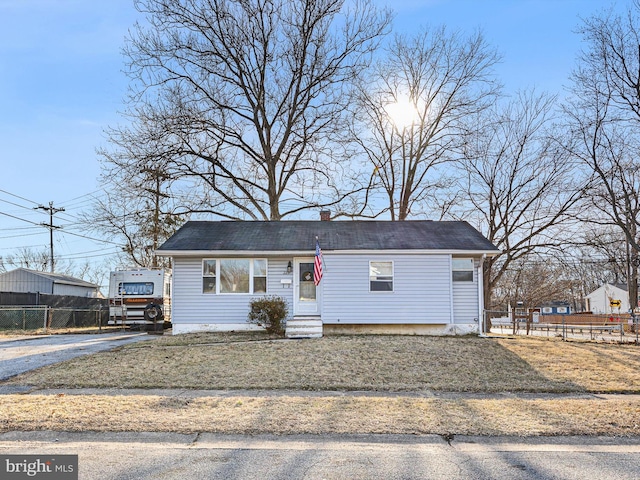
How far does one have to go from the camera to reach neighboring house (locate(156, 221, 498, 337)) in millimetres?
17734

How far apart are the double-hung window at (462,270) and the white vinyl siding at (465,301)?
7 centimetres

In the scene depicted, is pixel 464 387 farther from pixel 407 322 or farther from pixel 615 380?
pixel 407 322

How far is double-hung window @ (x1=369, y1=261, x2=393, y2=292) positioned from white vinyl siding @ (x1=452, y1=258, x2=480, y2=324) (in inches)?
87.6

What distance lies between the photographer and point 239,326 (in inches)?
704

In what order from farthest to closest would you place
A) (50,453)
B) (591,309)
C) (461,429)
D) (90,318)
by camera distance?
(591,309)
(90,318)
(461,429)
(50,453)

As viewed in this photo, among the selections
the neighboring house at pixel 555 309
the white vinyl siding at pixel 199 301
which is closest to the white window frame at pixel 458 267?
the white vinyl siding at pixel 199 301

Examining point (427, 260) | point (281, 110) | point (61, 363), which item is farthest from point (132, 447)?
point (281, 110)

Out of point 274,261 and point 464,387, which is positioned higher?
point 274,261

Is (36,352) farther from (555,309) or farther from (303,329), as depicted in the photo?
(555,309)

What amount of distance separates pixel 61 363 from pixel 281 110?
60.5 ft

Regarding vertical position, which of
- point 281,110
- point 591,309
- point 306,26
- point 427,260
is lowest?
point 591,309

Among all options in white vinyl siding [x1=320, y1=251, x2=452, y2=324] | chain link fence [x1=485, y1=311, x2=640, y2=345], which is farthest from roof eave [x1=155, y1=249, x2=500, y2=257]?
chain link fence [x1=485, y1=311, x2=640, y2=345]

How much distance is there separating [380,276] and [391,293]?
67cm

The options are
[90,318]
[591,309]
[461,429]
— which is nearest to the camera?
[461,429]
